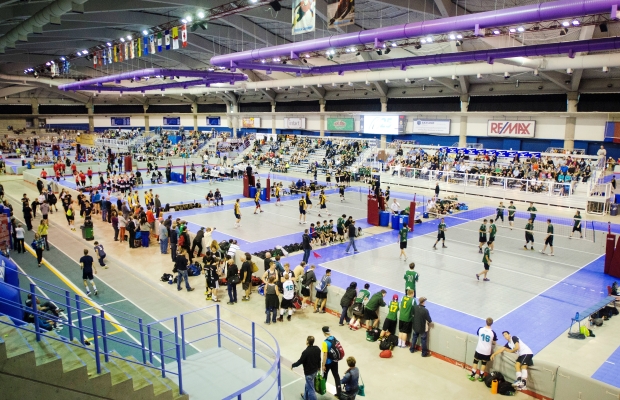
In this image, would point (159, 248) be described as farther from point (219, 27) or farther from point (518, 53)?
point (219, 27)

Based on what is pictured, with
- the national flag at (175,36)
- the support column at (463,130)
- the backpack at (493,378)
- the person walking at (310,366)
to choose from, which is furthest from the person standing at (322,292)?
the support column at (463,130)

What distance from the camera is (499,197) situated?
3180 cm

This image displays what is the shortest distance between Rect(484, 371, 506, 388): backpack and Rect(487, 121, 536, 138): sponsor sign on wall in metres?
36.7

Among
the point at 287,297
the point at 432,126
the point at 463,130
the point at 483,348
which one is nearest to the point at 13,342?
the point at 287,297

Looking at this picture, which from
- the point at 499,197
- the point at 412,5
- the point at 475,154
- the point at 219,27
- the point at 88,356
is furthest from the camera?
the point at 475,154

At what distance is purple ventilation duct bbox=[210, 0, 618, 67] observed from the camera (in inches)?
555

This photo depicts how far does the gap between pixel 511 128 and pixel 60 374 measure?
1706 inches

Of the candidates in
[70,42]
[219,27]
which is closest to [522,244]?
[219,27]

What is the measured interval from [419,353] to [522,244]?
13.0 meters

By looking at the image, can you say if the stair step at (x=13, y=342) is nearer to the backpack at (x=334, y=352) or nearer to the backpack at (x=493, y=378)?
the backpack at (x=334, y=352)

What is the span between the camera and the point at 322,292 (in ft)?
41.7

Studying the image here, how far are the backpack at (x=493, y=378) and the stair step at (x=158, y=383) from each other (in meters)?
6.20

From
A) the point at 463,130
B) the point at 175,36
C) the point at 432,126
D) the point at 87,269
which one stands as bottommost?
the point at 87,269

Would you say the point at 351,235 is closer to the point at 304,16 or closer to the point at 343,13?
the point at 343,13
